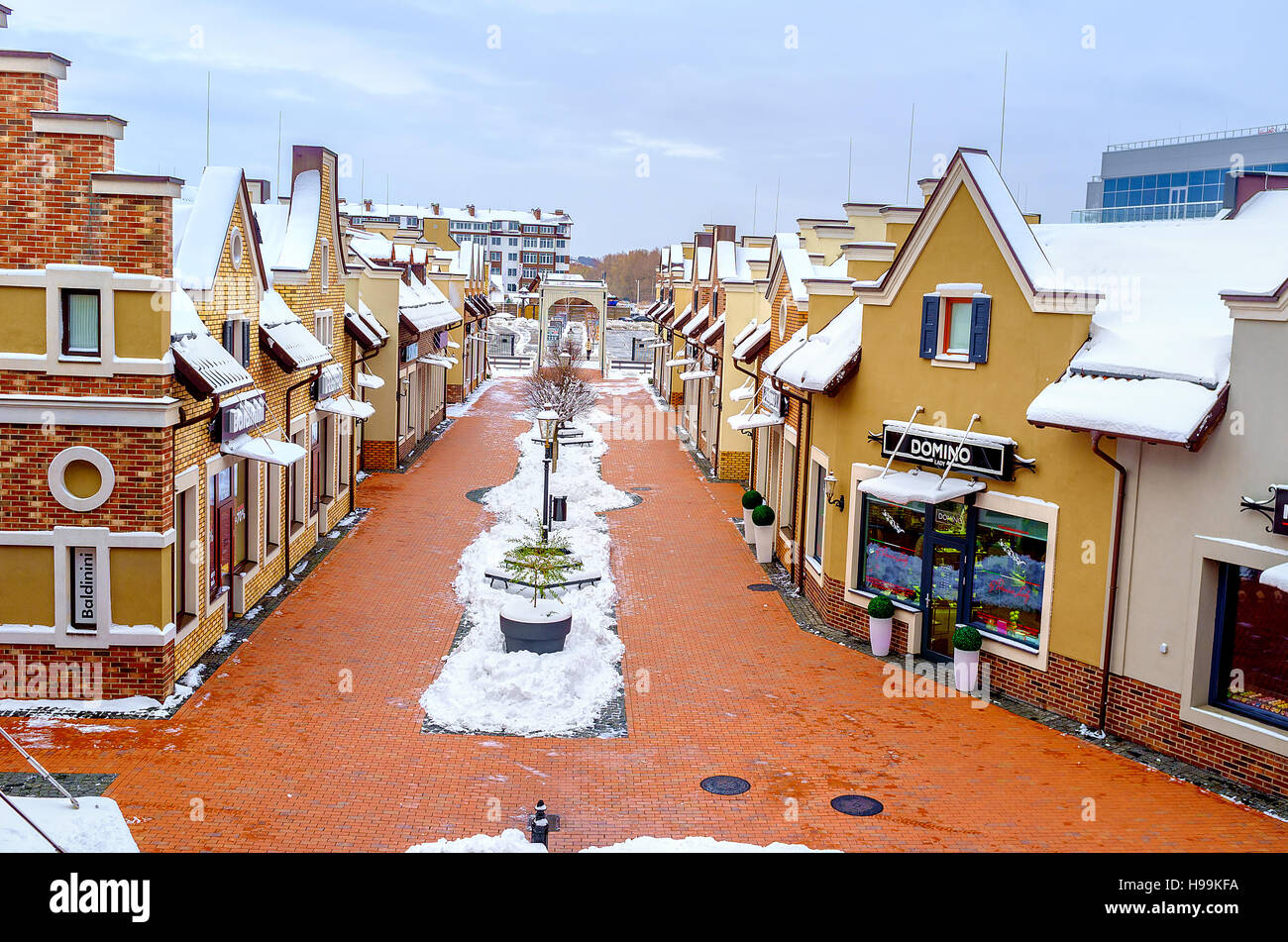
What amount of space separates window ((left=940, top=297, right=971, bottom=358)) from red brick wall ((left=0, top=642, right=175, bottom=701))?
39.0 ft

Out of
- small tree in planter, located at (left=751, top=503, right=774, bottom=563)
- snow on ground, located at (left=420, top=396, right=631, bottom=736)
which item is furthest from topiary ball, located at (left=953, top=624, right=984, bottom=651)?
small tree in planter, located at (left=751, top=503, right=774, bottom=563)

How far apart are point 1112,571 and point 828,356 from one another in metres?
6.47

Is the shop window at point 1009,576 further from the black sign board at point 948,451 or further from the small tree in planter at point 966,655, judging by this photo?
the black sign board at point 948,451

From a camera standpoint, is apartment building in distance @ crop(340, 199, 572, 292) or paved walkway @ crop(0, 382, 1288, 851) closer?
paved walkway @ crop(0, 382, 1288, 851)

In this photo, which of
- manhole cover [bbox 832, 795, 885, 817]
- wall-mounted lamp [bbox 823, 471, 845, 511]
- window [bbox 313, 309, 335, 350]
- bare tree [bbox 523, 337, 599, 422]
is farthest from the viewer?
bare tree [bbox 523, 337, 599, 422]

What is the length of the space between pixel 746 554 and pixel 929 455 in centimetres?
865

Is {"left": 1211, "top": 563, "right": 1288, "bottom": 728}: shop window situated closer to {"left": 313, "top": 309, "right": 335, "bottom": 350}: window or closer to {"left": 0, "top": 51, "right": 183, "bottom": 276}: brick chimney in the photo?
{"left": 0, "top": 51, "right": 183, "bottom": 276}: brick chimney

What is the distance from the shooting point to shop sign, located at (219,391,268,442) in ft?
56.0

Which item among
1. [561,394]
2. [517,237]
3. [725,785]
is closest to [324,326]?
[725,785]

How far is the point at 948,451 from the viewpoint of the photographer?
1720 centimetres

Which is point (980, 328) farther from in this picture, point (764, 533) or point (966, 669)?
point (764, 533)

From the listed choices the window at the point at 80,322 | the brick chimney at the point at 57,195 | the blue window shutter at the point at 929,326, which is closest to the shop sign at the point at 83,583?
the window at the point at 80,322

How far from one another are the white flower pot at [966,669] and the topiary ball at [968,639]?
92mm

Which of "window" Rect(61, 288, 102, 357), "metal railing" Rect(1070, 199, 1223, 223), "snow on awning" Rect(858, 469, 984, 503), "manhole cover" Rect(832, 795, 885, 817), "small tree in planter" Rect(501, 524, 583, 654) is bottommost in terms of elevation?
"manhole cover" Rect(832, 795, 885, 817)
